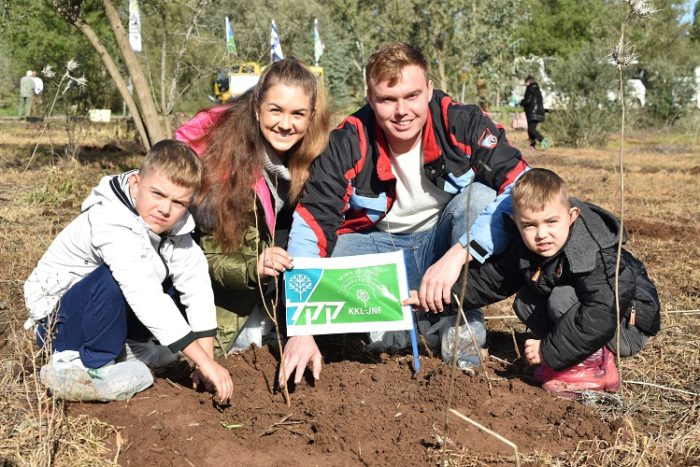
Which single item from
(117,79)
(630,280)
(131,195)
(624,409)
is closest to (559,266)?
(630,280)

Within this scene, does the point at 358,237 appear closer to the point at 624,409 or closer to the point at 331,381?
the point at 331,381

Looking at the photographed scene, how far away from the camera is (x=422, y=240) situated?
3709 millimetres

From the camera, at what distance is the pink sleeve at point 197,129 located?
3.32 meters

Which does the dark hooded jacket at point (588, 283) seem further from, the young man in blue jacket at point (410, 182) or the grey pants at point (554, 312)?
the young man in blue jacket at point (410, 182)

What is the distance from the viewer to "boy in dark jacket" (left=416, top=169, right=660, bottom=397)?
284cm

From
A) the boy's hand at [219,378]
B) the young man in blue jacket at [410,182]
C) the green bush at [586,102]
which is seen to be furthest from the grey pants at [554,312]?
the green bush at [586,102]

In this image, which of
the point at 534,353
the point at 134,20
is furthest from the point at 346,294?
the point at 134,20

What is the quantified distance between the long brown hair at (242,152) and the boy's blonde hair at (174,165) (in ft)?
1.23

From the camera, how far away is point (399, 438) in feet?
8.34

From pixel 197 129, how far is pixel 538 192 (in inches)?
62.0

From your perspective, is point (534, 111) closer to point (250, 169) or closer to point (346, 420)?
Answer: point (250, 169)

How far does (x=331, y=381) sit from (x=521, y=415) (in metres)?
0.79

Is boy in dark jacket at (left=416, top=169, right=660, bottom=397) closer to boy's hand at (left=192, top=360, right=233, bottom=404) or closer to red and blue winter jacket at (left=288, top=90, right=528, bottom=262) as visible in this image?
red and blue winter jacket at (left=288, top=90, right=528, bottom=262)

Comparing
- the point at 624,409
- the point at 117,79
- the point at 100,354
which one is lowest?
the point at 624,409
